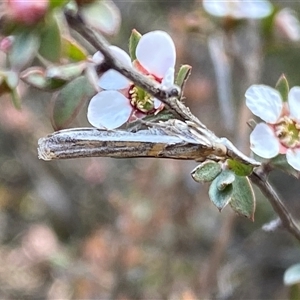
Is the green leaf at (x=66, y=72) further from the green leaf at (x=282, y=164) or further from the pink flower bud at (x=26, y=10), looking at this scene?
the green leaf at (x=282, y=164)

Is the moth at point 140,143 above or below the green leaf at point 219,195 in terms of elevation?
above

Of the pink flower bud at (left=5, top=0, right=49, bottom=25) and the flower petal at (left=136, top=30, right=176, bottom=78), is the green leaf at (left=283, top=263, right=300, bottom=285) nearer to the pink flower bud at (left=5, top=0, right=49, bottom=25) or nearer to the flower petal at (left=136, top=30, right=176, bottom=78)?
the flower petal at (left=136, top=30, right=176, bottom=78)

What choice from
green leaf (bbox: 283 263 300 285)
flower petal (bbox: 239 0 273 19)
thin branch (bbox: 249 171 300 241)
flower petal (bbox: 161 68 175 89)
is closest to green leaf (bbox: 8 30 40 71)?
flower petal (bbox: 161 68 175 89)

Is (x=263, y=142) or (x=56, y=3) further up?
(x=56, y=3)

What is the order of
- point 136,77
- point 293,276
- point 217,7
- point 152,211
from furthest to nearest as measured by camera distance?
point 152,211
point 217,7
point 293,276
point 136,77

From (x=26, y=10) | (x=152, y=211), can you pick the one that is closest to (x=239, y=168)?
(x=26, y=10)

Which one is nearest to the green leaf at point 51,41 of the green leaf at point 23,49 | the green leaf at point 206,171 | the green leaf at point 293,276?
the green leaf at point 23,49

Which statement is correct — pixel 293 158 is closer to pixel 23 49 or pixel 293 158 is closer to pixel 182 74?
pixel 182 74
